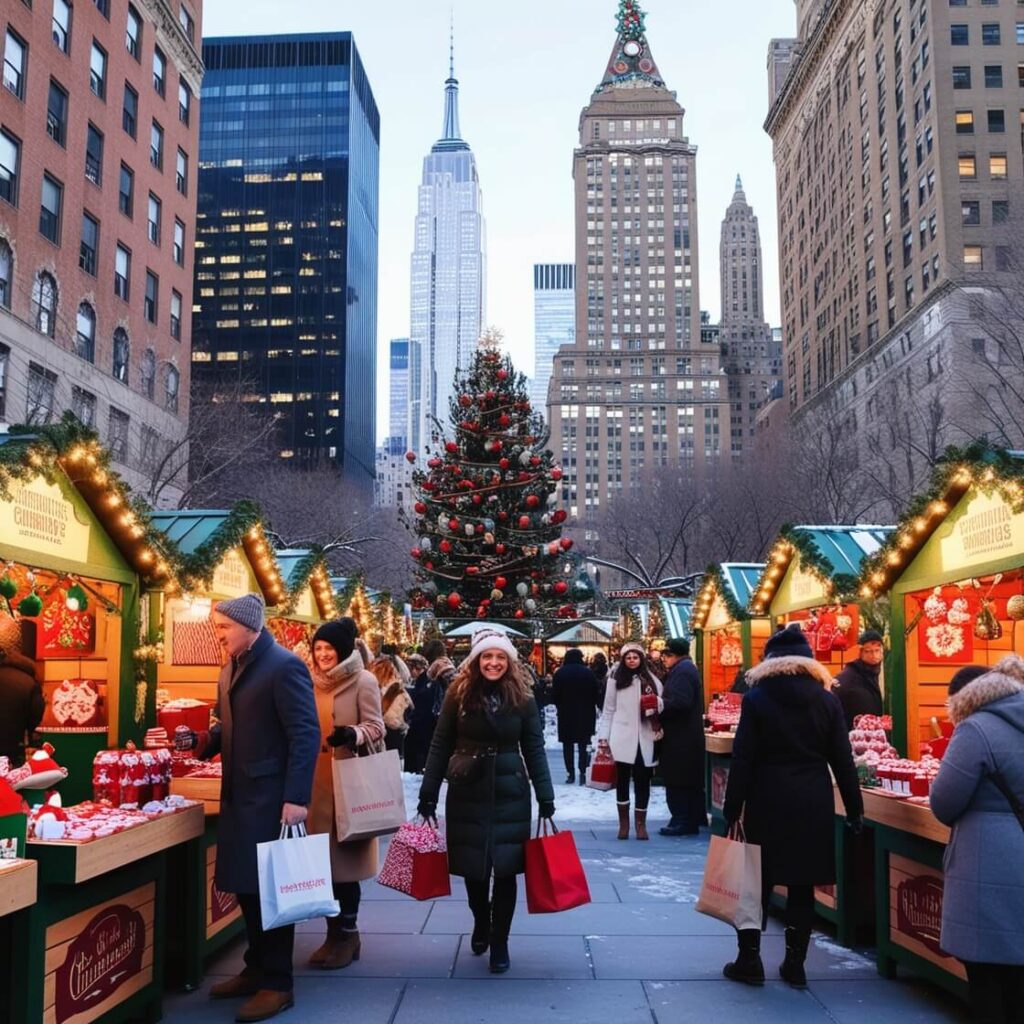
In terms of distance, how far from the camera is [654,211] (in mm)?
138375

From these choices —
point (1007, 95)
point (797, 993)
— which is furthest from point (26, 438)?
point (1007, 95)

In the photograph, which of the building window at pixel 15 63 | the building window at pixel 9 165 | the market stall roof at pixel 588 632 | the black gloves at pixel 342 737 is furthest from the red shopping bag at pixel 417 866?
the building window at pixel 15 63

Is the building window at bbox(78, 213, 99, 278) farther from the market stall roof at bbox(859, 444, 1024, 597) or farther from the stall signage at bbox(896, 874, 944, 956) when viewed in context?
the stall signage at bbox(896, 874, 944, 956)

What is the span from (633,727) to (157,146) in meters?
33.7

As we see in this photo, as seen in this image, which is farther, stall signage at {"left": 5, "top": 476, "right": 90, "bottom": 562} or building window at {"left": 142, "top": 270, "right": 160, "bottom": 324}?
building window at {"left": 142, "top": 270, "right": 160, "bottom": 324}

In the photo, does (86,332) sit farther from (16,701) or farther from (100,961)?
(100,961)

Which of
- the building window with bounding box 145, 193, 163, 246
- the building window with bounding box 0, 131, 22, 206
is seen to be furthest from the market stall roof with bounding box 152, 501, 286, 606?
the building window with bounding box 145, 193, 163, 246

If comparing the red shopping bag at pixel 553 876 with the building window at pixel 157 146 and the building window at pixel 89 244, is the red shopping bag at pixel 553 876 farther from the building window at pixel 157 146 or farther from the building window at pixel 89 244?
the building window at pixel 157 146

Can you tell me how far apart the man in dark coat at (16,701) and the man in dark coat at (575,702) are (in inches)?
299

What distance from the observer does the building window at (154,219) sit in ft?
117

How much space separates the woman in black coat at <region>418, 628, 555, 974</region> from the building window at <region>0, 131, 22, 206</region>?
25460 mm

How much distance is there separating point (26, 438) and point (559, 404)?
12206 cm

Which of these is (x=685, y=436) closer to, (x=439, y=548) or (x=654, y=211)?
(x=654, y=211)

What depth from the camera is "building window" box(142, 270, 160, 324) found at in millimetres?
35188
